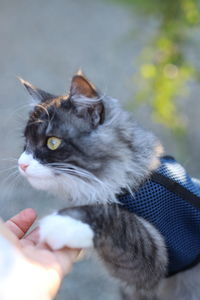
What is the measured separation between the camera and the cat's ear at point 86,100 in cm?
108

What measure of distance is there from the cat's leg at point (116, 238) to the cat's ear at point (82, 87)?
35 cm

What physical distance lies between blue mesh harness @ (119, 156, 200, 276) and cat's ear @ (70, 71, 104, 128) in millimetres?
277

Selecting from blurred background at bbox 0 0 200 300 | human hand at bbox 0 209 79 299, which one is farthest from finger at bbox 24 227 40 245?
blurred background at bbox 0 0 200 300

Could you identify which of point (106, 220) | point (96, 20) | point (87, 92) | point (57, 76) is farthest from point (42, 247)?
point (96, 20)

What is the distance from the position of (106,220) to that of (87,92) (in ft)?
1.28

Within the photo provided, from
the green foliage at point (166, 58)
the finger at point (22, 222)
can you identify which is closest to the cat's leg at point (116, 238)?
the finger at point (22, 222)

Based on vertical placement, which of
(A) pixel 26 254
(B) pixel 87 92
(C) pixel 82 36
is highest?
(C) pixel 82 36

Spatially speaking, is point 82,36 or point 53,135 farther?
point 82,36

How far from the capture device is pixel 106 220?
107 centimetres

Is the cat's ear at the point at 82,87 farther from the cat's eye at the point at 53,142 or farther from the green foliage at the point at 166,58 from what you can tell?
the green foliage at the point at 166,58

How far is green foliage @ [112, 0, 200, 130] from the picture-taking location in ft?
7.93

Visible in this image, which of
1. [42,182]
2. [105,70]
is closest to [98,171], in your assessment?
[42,182]

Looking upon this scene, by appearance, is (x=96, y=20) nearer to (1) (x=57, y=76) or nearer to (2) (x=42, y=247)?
(1) (x=57, y=76)

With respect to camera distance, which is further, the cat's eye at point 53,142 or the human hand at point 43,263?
the cat's eye at point 53,142
